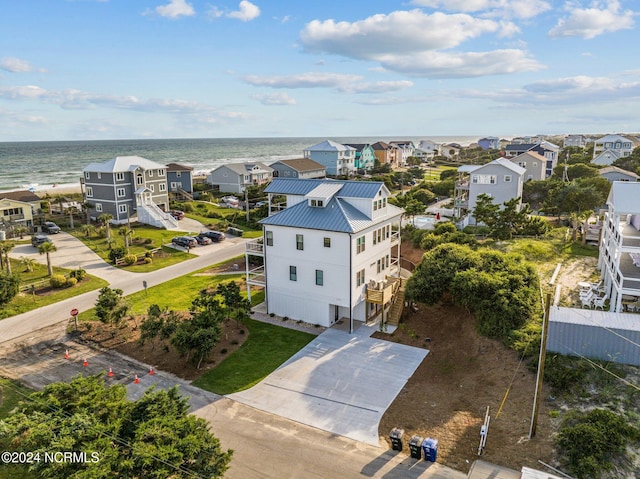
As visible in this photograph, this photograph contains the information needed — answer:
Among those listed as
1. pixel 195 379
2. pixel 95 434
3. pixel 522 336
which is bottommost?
pixel 195 379

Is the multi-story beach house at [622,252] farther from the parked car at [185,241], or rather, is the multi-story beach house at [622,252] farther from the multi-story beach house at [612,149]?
the multi-story beach house at [612,149]

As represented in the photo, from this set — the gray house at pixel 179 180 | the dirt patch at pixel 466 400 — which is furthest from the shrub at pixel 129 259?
the gray house at pixel 179 180

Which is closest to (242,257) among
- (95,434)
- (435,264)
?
(435,264)

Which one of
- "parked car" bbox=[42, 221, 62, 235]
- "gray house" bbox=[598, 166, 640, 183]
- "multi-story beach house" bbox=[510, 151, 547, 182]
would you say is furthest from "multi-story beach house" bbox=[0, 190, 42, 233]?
"gray house" bbox=[598, 166, 640, 183]

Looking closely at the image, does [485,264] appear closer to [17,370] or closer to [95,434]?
[95,434]

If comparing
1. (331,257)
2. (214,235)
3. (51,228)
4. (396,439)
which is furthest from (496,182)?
(51,228)
